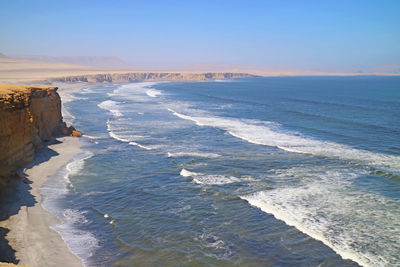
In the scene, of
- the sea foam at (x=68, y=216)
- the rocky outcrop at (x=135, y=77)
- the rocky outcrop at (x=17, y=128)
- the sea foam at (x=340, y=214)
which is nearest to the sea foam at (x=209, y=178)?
the sea foam at (x=340, y=214)

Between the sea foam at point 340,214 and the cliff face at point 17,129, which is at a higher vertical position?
the cliff face at point 17,129

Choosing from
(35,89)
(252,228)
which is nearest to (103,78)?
(35,89)

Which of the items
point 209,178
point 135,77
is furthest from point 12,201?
point 135,77

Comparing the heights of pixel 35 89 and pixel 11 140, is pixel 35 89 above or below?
above

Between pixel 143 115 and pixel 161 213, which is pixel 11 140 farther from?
pixel 143 115

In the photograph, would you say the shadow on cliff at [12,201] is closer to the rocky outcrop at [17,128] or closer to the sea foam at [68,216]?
the rocky outcrop at [17,128]

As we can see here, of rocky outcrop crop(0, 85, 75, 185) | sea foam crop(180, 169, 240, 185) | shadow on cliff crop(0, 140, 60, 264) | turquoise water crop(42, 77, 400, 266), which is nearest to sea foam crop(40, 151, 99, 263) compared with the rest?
turquoise water crop(42, 77, 400, 266)

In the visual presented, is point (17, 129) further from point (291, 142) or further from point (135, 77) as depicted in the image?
point (135, 77)
